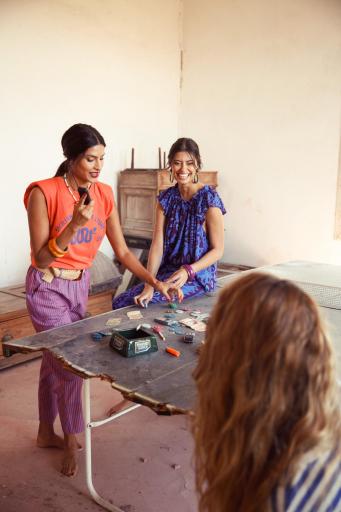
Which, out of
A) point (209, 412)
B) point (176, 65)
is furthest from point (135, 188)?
point (209, 412)

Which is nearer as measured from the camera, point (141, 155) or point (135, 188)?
point (135, 188)

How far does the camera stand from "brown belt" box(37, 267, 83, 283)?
262 cm

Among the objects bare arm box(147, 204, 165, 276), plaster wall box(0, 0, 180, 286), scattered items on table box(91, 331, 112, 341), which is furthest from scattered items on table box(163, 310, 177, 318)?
plaster wall box(0, 0, 180, 286)

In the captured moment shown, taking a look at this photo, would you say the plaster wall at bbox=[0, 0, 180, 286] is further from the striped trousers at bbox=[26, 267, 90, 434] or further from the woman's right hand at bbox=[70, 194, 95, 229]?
the woman's right hand at bbox=[70, 194, 95, 229]

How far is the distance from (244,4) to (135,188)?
2588 millimetres

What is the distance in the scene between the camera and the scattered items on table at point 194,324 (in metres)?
2.42

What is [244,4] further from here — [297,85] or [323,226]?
[323,226]

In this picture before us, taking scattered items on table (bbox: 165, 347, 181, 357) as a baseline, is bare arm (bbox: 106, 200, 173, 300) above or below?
above

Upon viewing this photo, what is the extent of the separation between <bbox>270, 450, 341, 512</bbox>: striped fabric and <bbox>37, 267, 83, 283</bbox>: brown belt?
1.88m

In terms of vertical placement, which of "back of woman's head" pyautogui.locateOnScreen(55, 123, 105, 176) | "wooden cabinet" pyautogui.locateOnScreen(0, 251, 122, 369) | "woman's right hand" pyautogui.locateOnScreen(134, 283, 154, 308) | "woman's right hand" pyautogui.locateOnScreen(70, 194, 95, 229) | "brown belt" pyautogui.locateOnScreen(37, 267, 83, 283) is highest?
"back of woman's head" pyautogui.locateOnScreen(55, 123, 105, 176)

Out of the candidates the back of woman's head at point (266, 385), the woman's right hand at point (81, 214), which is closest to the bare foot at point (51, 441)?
the woman's right hand at point (81, 214)

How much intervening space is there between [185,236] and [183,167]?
0.48m

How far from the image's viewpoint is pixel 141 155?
5.97 meters

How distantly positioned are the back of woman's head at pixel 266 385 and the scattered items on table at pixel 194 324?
1.36m
